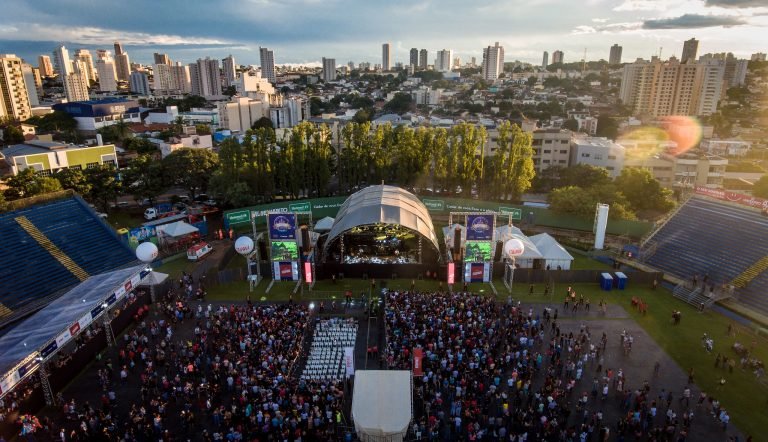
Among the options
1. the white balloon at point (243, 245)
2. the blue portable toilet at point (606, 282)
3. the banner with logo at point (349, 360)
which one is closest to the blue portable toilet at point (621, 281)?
the blue portable toilet at point (606, 282)

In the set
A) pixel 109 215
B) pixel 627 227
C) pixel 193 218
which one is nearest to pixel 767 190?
pixel 627 227

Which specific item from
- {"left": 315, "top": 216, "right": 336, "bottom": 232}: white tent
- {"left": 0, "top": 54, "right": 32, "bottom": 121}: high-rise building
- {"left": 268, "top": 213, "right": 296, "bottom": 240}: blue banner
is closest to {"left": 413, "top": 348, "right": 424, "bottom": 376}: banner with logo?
{"left": 268, "top": 213, "right": 296, "bottom": 240}: blue banner

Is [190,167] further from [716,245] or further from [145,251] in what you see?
[716,245]

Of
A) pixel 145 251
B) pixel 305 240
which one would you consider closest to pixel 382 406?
pixel 305 240

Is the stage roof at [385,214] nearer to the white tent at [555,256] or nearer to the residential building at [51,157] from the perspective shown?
the white tent at [555,256]

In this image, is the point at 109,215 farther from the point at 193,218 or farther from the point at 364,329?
the point at 364,329

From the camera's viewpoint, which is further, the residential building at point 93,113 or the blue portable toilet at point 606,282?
the residential building at point 93,113
